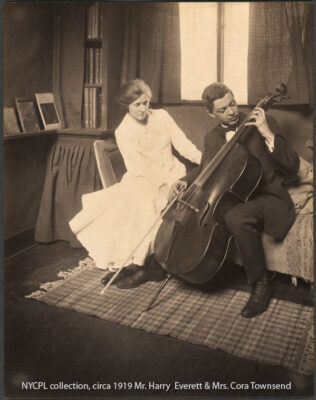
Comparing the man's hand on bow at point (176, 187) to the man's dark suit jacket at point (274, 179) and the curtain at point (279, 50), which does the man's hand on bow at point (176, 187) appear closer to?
the man's dark suit jacket at point (274, 179)

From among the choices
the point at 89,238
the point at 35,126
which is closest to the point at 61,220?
the point at 89,238

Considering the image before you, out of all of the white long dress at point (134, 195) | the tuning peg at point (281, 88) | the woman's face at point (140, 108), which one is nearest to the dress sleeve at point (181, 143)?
the white long dress at point (134, 195)

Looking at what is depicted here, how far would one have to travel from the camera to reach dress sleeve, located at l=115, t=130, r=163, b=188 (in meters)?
2.56

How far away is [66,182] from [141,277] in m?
0.88

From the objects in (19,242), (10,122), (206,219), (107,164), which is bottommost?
(19,242)

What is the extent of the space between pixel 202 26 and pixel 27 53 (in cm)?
118

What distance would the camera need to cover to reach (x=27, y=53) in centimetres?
271

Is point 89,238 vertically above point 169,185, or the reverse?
point 169,185

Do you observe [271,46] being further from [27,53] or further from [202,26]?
[27,53]


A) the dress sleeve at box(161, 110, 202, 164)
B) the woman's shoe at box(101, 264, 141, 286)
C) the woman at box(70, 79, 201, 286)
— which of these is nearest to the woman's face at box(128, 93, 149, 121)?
the woman at box(70, 79, 201, 286)

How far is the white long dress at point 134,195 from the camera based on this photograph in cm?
246

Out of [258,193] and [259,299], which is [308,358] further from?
[258,193]

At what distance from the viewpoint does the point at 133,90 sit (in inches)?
94.8

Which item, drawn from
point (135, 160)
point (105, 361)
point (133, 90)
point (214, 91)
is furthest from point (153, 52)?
point (105, 361)
